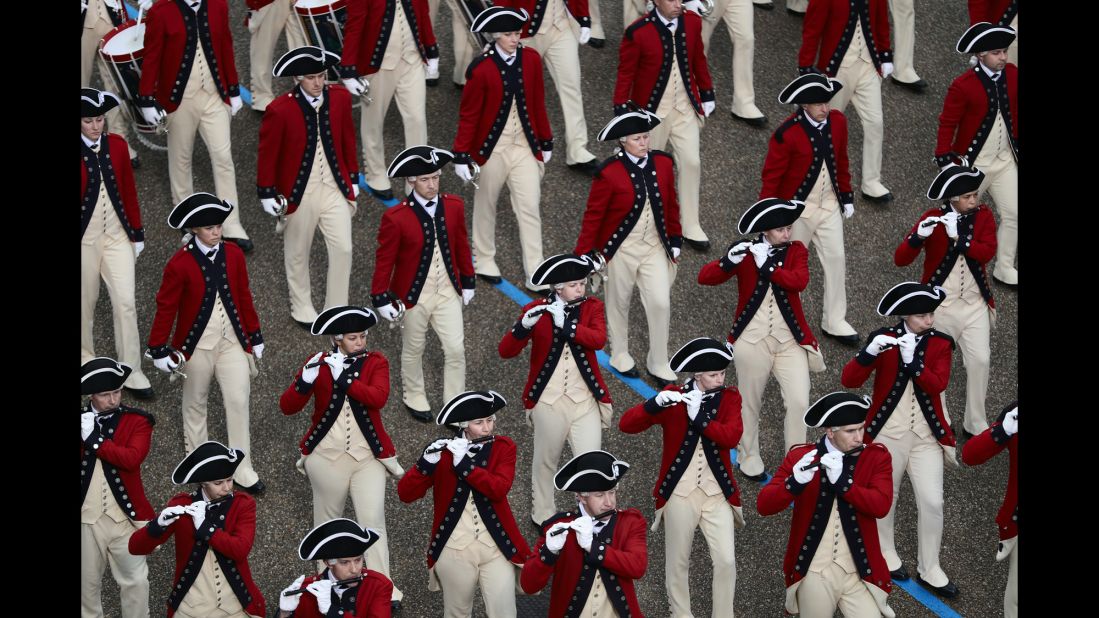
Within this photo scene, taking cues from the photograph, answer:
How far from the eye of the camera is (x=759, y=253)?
13414 mm

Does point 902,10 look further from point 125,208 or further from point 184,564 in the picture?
point 184,564

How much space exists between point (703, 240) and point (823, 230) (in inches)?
42.7

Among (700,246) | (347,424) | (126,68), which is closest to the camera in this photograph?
(347,424)

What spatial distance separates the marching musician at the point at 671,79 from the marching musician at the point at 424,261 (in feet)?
6.13

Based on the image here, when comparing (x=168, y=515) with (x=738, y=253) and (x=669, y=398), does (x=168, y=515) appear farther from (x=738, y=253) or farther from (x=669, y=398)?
(x=738, y=253)

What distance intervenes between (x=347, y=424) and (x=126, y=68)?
370 centimetres

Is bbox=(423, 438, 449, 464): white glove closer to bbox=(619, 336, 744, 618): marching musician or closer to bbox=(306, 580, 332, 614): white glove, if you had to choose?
bbox=(306, 580, 332, 614): white glove

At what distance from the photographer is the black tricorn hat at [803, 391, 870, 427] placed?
1175cm

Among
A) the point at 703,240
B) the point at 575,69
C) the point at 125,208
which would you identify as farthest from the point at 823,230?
the point at 125,208

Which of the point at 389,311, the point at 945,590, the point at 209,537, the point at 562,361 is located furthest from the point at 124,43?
the point at 945,590

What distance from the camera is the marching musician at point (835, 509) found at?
11.8m

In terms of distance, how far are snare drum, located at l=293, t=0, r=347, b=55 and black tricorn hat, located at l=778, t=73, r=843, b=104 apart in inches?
129

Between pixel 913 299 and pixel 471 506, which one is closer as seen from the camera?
pixel 471 506

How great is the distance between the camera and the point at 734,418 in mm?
12258
